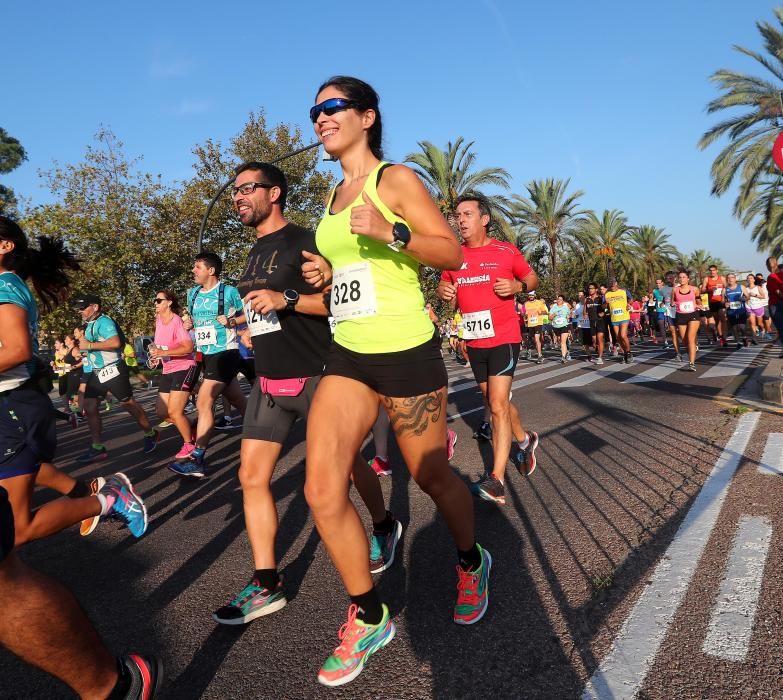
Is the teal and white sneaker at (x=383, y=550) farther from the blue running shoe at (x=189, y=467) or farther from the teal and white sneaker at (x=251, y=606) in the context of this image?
the blue running shoe at (x=189, y=467)

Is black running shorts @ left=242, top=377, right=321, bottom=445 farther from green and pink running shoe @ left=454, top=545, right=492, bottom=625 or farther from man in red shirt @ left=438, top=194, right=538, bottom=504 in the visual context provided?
man in red shirt @ left=438, top=194, right=538, bottom=504

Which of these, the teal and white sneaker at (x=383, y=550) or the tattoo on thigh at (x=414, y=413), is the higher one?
the tattoo on thigh at (x=414, y=413)

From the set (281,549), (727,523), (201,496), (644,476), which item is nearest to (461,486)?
(281,549)

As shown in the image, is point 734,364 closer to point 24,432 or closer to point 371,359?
point 371,359

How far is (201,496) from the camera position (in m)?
4.96

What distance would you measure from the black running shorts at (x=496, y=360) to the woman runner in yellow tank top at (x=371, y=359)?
6.79 ft

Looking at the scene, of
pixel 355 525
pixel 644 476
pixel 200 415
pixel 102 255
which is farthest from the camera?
pixel 102 255

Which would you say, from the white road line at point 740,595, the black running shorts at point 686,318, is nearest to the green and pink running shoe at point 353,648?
the white road line at point 740,595

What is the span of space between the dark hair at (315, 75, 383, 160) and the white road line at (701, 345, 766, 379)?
8697 mm

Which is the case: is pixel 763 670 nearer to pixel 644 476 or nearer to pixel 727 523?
pixel 727 523

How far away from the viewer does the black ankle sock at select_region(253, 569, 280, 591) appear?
8.80ft

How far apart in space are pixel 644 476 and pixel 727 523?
1.09m

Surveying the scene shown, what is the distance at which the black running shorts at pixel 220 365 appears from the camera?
238 inches

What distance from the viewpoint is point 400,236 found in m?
2.19
